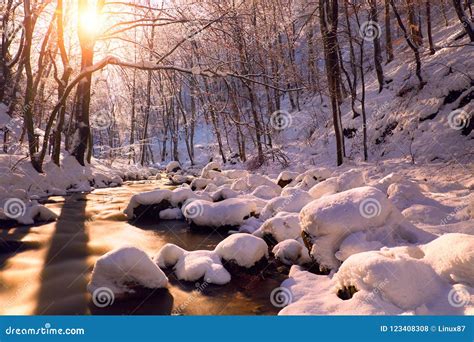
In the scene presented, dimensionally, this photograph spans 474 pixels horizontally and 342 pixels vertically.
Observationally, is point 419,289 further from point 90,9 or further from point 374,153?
point 90,9

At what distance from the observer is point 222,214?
6.66 meters

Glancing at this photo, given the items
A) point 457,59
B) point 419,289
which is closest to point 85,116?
point 419,289

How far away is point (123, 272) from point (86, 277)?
0.86 meters

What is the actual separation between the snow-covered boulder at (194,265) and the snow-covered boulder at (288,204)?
2.33 m

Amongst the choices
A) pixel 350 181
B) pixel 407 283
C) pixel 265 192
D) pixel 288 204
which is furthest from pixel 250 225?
pixel 407 283

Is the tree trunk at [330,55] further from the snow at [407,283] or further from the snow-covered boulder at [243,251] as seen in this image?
the snow at [407,283]

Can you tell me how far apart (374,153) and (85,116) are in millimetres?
10165

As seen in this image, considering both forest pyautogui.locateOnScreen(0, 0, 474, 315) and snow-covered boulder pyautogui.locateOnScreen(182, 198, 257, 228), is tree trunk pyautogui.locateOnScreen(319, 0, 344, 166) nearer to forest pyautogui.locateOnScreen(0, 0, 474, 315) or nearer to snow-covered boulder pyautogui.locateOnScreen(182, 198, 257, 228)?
forest pyautogui.locateOnScreen(0, 0, 474, 315)

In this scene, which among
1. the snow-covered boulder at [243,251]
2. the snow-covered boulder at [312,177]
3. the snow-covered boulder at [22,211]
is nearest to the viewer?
the snow-covered boulder at [243,251]

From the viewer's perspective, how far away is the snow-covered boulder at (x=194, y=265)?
423 cm

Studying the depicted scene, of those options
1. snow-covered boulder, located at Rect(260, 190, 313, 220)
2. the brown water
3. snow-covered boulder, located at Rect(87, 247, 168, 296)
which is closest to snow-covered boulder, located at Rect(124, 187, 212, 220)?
the brown water

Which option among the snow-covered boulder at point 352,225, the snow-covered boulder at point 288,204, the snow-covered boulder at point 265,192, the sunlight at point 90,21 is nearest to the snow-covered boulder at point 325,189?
the snow-covered boulder at point 288,204

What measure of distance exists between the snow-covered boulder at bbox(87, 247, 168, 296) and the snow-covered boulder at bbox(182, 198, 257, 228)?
2848 millimetres

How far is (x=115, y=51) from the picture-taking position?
10.6 m
